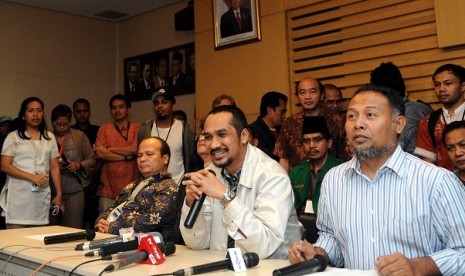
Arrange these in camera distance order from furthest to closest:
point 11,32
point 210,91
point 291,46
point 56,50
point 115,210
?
1. point 56,50
2. point 11,32
3. point 210,91
4. point 291,46
5. point 115,210

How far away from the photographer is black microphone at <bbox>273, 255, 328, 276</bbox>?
162 centimetres

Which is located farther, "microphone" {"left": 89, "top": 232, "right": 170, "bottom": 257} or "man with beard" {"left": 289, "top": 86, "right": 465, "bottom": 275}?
"microphone" {"left": 89, "top": 232, "right": 170, "bottom": 257}

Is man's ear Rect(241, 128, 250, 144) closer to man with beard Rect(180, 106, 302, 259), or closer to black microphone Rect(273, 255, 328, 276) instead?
man with beard Rect(180, 106, 302, 259)

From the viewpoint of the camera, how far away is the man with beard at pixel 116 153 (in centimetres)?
514

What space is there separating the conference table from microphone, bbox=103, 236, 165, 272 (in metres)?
0.02

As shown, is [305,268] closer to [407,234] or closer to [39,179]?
[407,234]

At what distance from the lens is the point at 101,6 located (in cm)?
723

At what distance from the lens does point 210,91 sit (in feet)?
19.4

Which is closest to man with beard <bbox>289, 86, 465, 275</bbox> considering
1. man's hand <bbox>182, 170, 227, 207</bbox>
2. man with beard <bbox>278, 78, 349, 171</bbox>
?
man's hand <bbox>182, 170, 227, 207</bbox>

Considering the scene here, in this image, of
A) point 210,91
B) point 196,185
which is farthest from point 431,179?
point 210,91

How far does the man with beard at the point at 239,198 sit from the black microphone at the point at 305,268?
350mm

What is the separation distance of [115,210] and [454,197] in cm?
221

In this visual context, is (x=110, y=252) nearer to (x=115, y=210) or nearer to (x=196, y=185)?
(x=196, y=185)

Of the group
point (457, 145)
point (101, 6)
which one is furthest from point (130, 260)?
point (101, 6)
